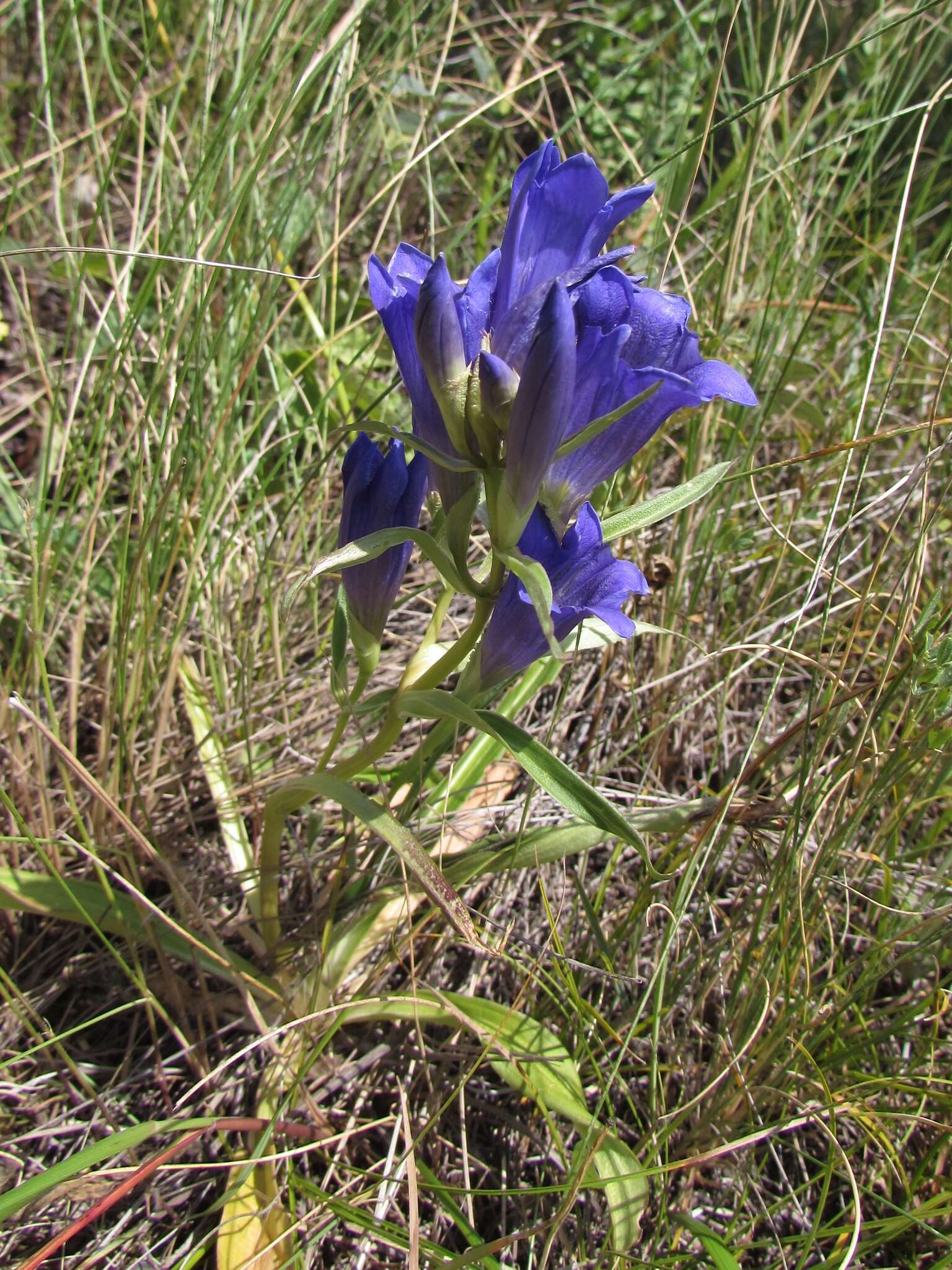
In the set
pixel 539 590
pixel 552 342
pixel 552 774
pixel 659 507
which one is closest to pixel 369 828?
pixel 552 774

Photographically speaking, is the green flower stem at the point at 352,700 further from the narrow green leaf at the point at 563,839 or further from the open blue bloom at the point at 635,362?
the open blue bloom at the point at 635,362

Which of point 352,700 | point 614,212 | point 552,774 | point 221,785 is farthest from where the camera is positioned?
point 221,785

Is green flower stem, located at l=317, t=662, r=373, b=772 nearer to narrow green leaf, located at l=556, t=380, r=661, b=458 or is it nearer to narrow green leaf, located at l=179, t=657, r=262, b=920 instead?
narrow green leaf, located at l=179, t=657, r=262, b=920

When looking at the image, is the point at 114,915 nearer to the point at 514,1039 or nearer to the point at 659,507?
the point at 514,1039

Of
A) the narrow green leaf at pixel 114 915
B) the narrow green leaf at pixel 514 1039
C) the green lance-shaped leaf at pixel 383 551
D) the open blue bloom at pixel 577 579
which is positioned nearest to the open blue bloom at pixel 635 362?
the open blue bloom at pixel 577 579

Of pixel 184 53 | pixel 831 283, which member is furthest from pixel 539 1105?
pixel 184 53
